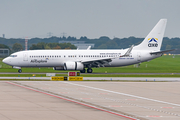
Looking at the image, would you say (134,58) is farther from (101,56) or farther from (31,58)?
(31,58)

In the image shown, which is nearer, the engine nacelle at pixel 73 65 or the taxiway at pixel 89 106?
the taxiway at pixel 89 106

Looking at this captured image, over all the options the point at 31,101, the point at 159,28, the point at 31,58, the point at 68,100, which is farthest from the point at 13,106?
the point at 159,28

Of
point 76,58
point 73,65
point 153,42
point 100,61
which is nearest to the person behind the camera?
point 73,65

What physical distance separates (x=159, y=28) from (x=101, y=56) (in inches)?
482

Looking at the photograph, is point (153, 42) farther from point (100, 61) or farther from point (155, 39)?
point (100, 61)

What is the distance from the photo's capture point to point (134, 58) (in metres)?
58.9

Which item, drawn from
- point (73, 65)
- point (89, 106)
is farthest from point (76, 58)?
point (89, 106)

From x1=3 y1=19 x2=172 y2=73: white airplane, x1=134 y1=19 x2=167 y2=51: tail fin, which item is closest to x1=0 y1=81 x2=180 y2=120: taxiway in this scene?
x1=3 y1=19 x2=172 y2=73: white airplane

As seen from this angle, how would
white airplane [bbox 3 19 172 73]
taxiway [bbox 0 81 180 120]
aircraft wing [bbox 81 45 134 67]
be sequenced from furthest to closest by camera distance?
1. white airplane [bbox 3 19 172 73]
2. aircraft wing [bbox 81 45 134 67]
3. taxiway [bbox 0 81 180 120]

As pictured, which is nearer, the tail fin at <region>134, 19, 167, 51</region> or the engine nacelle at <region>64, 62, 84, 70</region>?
the engine nacelle at <region>64, 62, 84, 70</region>

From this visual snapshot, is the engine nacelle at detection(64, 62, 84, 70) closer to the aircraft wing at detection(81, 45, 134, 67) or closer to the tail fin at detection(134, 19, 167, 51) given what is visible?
the aircraft wing at detection(81, 45, 134, 67)

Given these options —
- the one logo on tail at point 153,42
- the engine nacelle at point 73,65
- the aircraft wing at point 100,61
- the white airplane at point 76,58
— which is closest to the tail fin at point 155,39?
the one logo on tail at point 153,42

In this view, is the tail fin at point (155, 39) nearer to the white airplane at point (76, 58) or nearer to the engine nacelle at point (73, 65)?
the white airplane at point (76, 58)

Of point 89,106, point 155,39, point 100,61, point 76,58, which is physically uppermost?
point 155,39
